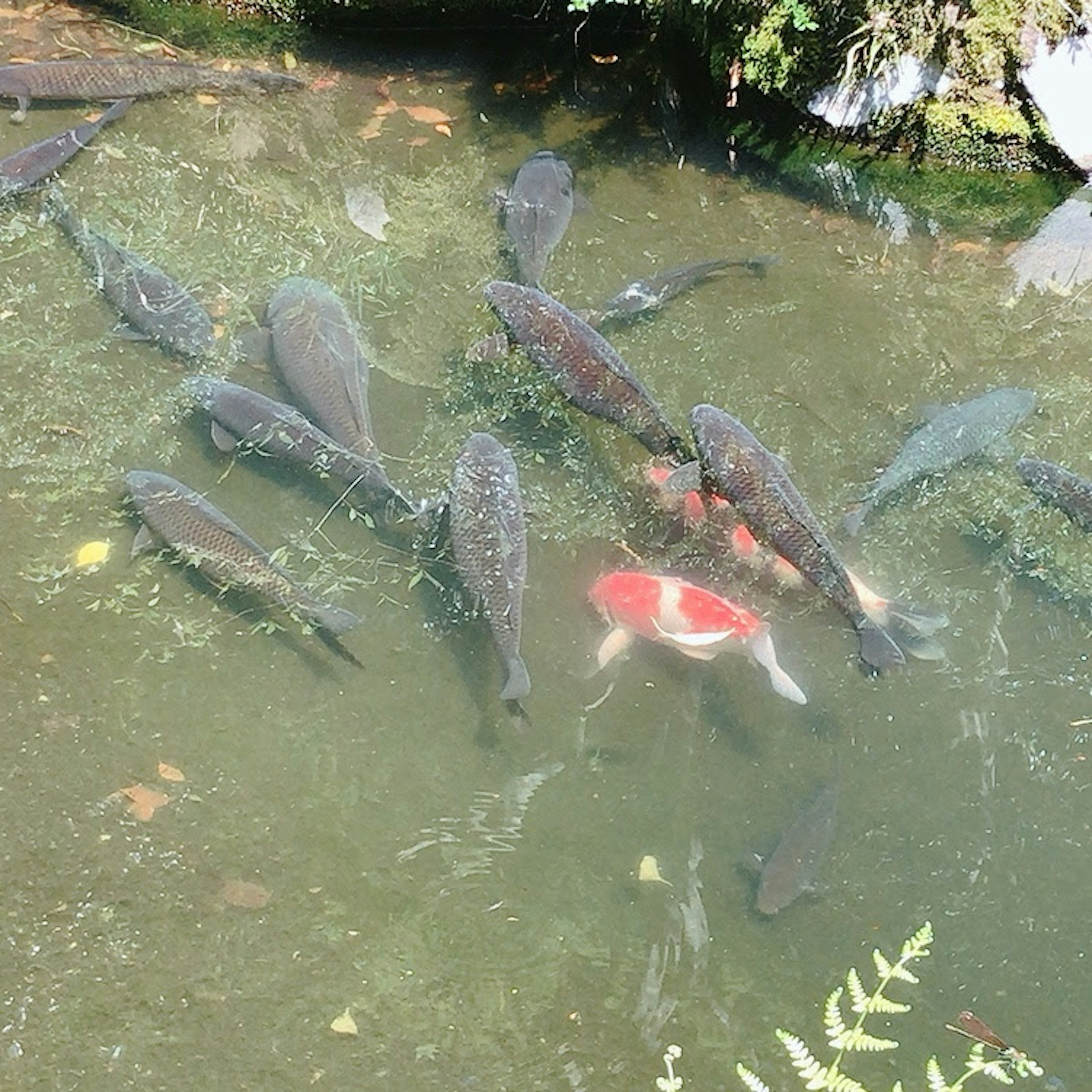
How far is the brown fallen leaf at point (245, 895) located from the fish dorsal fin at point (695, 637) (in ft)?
6.14

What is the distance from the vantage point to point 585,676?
4.79m

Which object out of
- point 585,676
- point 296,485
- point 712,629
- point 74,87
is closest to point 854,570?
point 712,629

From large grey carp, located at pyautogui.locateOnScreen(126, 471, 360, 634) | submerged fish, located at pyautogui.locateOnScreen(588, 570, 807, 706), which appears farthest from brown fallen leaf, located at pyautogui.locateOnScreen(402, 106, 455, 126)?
submerged fish, located at pyautogui.locateOnScreen(588, 570, 807, 706)

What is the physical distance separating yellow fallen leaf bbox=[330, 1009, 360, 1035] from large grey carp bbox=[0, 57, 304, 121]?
6218mm

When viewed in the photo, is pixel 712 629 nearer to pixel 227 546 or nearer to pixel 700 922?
pixel 700 922

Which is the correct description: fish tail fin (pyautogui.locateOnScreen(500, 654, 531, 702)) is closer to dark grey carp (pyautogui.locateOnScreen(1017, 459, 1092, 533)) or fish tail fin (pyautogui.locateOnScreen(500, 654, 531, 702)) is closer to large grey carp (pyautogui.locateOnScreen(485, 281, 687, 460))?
large grey carp (pyautogui.locateOnScreen(485, 281, 687, 460))

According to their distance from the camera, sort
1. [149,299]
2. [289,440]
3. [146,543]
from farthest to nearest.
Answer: [149,299]
[289,440]
[146,543]

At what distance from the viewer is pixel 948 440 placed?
559 centimetres

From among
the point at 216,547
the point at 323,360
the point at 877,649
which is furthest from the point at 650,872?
the point at 323,360

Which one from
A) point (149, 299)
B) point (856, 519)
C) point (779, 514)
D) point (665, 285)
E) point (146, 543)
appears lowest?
point (146, 543)

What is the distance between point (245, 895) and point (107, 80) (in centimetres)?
575

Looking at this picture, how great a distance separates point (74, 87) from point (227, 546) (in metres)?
4.30

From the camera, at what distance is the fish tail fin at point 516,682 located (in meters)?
4.47

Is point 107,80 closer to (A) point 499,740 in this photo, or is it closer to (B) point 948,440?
(A) point 499,740
